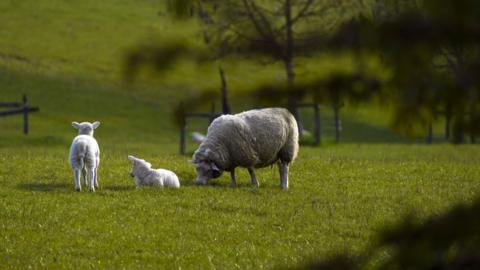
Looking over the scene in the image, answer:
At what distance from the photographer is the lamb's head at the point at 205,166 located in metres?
19.7

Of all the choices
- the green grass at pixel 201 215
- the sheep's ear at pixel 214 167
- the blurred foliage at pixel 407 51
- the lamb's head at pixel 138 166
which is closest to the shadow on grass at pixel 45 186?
the green grass at pixel 201 215

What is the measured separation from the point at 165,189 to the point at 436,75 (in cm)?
1518

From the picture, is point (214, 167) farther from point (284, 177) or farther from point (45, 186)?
point (45, 186)

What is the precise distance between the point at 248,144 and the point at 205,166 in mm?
1083

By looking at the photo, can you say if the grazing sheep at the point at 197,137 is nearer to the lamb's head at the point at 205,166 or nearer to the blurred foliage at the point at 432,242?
the lamb's head at the point at 205,166

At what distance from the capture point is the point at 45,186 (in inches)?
750

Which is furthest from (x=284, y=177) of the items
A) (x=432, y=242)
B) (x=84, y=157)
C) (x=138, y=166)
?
(x=432, y=242)

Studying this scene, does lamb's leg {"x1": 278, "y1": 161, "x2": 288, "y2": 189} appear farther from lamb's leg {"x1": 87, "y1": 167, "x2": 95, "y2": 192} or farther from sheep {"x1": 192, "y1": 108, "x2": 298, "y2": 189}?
lamb's leg {"x1": 87, "y1": 167, "x2": 95, "y2": 192}

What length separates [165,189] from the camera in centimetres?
1867

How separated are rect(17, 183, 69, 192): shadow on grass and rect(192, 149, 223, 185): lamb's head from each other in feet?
8.81

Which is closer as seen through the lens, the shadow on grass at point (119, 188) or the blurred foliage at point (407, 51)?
the blurred foliage at point (407, 51)

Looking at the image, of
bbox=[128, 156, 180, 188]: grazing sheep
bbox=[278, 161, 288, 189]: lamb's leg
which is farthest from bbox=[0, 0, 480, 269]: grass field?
bbox=[128, 156, 180, 188]: grazing sheep

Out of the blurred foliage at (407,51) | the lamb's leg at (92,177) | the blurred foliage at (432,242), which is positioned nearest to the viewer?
the blurred foliage at (407,51)

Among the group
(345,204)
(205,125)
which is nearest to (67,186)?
(345,204)
